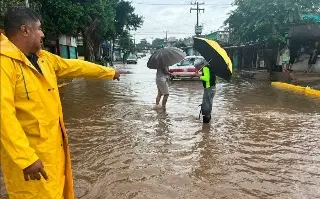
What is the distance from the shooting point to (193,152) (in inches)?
232

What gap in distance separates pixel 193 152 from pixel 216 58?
2.22 metres

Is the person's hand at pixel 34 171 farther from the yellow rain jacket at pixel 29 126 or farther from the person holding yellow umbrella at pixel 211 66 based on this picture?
the person holding yellow umbrella at pixel 211 66

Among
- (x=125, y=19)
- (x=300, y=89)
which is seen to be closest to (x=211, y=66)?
(x=300, y=89)

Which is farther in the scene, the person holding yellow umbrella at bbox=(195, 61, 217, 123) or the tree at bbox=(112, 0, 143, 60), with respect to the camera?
the tree at bbox=(112, 0, 143, 60)

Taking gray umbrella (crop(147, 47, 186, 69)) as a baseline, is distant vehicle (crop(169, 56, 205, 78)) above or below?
below

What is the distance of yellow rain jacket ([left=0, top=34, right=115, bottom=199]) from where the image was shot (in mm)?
2227

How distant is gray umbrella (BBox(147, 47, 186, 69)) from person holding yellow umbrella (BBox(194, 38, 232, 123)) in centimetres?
183

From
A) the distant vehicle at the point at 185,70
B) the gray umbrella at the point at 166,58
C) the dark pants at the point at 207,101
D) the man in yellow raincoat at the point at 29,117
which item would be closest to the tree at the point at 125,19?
the distant vehicle at the point at 185,70

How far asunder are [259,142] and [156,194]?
306 cm

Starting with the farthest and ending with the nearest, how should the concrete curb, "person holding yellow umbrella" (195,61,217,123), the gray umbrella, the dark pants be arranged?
the concrete curb < the gray umbrella < the dark pants < "person holding yellow umbrella" (195,61,217,123)

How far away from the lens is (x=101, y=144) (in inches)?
251

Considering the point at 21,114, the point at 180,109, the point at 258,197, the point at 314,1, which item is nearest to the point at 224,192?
the point at 258,197

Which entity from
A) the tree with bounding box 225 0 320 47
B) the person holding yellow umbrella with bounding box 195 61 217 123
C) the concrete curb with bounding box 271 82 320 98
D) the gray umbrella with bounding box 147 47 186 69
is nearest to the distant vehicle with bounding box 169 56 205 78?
the tree with bounding box 225 0 320 47

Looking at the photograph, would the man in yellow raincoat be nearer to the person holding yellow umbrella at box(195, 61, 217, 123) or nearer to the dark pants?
the person holding yellow umbrella at box(195, 61, 217, 123)
